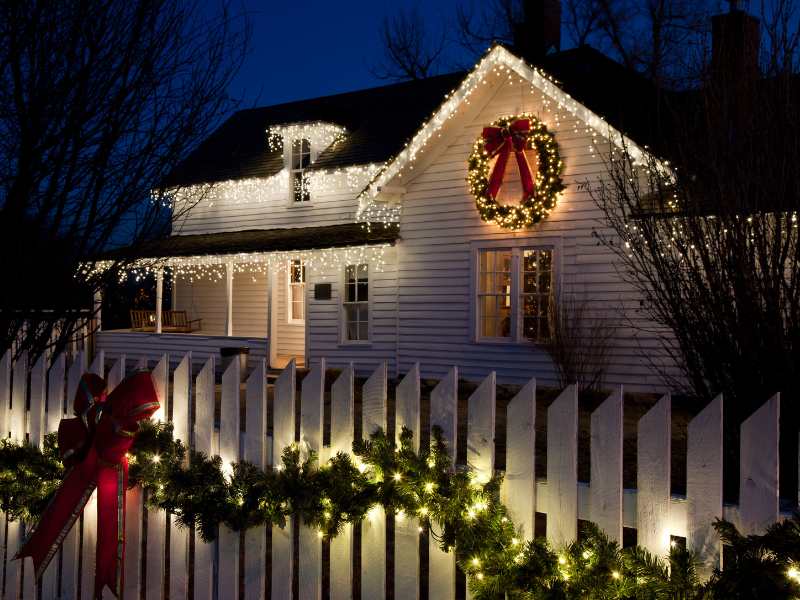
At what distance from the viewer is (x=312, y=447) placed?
3750mm

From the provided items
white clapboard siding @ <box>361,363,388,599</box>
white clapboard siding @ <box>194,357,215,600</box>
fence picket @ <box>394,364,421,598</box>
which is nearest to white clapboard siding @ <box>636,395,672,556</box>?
fence picket @ <box>394,364,421,598</box>

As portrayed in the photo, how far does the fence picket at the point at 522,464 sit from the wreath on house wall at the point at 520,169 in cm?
1110

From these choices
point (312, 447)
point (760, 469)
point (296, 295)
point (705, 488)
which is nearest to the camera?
point (760, 469)

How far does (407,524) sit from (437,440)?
1.38 ft

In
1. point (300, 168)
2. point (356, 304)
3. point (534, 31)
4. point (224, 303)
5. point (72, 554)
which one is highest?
point (534, 31)

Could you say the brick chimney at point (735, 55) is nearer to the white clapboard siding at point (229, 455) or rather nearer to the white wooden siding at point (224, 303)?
the white clapboard siding at point (229, 455)

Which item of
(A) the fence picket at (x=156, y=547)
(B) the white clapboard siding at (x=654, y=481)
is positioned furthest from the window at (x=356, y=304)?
(B) the white clapboard siding at (x=654, y=481)

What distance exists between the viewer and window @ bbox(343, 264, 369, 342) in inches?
717

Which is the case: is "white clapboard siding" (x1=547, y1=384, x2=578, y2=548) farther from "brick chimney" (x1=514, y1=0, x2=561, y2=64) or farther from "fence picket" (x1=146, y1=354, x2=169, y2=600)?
"brick chimney" (x1=514, y1=0, x2=561, y2=64)

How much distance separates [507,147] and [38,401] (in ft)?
34.6

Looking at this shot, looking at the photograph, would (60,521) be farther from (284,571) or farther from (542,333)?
(542,333)

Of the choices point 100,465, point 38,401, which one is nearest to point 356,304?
point 38,401

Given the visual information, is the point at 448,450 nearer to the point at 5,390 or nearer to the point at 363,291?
the point at 5,390

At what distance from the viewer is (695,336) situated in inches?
167
